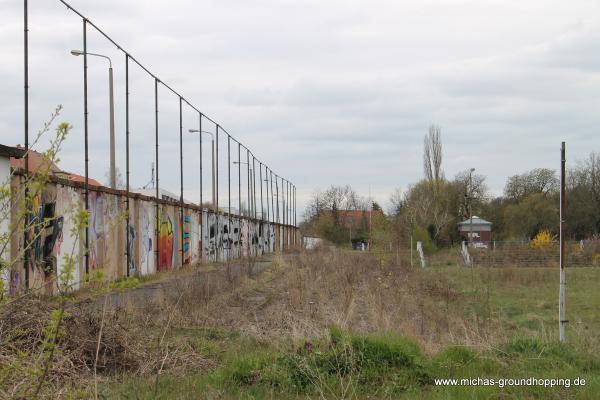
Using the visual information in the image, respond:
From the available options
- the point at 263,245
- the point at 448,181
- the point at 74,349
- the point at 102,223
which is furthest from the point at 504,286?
the point at 448,181

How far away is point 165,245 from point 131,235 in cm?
454

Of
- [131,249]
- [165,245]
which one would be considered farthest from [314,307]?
[165,245]

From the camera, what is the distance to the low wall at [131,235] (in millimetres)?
13948

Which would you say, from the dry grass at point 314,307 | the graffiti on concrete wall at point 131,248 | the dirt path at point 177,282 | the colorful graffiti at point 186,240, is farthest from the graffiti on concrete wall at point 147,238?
the colorful graffiti at point 186,240

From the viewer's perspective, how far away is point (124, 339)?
7.18 meters

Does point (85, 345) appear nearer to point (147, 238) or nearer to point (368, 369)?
point (368, 369)

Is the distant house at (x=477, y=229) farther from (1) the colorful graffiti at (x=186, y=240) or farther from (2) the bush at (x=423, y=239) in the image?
Result: (1) the colorful graffiti at (x=186, y=240)

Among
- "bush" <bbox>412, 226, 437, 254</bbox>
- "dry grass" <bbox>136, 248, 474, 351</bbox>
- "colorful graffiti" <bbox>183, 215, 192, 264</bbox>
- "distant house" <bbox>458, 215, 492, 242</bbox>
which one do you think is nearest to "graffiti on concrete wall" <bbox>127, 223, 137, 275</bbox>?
"dry grass" <bbox>136, 248, 474, 351</bbox>

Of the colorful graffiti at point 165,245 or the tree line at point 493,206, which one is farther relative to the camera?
the tree line at point 493,206

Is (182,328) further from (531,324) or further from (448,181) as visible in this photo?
(448,181)

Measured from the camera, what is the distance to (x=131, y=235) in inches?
899

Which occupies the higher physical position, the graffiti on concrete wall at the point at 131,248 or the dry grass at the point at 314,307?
the graffiti on concrete wall at the point at 131,248

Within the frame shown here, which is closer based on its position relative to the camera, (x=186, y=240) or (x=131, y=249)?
(x=131, y=249)

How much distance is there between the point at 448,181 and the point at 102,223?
57966 millimetres
